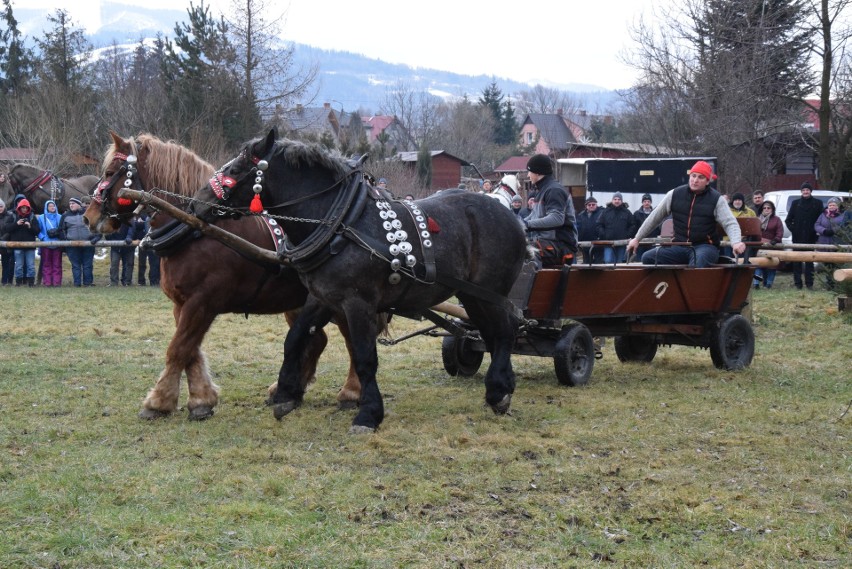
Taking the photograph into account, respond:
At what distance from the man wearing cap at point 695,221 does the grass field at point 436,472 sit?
116 centimetres

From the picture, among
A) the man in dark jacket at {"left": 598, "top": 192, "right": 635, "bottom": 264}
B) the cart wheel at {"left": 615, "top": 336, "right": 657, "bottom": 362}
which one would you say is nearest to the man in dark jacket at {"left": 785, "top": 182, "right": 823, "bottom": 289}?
the man in dark jacket at {"left": 598, "top": 192, "right": 635, "bottom": 264}

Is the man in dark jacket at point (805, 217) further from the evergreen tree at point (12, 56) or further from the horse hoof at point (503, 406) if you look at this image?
the evergreen tree at point (12, 56)

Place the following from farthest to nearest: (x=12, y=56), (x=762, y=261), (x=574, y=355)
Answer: (x=12, y=56) → (x=762, y=261) → (x=574, y=355)

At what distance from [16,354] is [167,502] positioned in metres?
5.99

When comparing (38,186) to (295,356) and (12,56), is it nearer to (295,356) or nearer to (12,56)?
(295,356)

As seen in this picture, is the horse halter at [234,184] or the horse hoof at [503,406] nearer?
the horse halter at [234,184]

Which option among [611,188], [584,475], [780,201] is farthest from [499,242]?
[611,188]

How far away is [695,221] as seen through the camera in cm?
968

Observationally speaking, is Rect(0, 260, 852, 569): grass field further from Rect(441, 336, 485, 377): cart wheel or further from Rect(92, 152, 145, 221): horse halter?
Rect(92, 152, 145, 221): horse halter

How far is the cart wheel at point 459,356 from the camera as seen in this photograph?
9523mm

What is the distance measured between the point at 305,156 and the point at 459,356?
325cm

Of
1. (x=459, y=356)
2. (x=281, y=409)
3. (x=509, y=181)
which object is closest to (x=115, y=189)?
(x=281, y=409)

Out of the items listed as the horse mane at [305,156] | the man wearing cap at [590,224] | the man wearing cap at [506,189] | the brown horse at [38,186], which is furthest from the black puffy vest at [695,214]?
the brown horse at [38,186]

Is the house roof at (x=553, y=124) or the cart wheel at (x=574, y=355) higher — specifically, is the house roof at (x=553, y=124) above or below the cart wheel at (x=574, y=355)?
above
